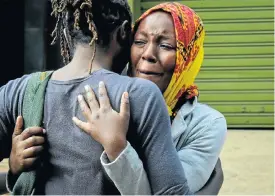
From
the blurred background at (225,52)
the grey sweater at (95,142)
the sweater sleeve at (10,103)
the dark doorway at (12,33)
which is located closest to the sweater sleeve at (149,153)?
the grey sweater at (95,142)

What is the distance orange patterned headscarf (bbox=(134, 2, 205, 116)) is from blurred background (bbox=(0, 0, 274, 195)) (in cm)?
648

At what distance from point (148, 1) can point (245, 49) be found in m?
1.91

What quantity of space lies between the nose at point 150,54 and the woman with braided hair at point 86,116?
0.43 meters

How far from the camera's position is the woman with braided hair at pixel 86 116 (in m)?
1.83

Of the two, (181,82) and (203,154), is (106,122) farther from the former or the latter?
(181,82)

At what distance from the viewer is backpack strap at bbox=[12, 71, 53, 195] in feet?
6.35

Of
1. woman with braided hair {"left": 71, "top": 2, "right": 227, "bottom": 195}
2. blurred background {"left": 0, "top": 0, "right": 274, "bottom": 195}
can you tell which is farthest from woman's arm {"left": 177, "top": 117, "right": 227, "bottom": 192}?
blurred background {"left": 0, "top": 0, "right": 274, "bottom": 195}

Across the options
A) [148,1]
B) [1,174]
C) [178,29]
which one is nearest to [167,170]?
[178,29]

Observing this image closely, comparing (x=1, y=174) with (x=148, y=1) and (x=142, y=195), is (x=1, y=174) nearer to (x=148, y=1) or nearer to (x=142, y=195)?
(x=142, y=195)

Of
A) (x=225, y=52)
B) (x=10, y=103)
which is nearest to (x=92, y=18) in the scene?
(x=10, y=103)

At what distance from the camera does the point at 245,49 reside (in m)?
9.62

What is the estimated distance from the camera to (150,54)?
249 cm

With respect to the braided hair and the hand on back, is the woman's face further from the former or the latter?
the hand on back

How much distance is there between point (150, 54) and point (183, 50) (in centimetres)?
20
